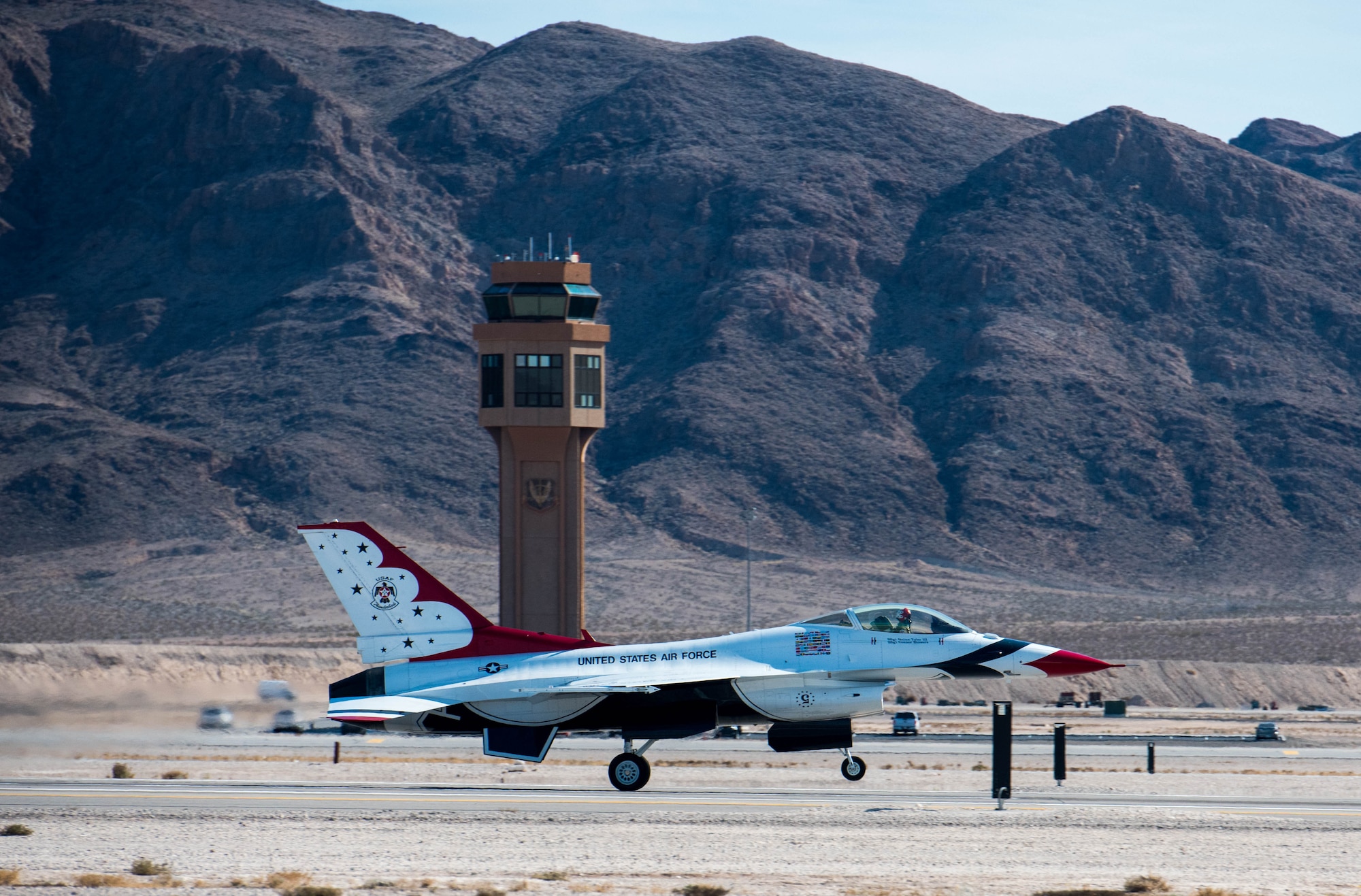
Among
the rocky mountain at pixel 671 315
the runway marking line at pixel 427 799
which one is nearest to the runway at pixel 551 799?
the runway marking line at pixel 427 799

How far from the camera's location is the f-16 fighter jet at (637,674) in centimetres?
3166

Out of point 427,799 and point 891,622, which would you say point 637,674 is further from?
point 891,622

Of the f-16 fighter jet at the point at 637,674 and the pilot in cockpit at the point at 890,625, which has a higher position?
the pilot in cockpit at the point at 890,625

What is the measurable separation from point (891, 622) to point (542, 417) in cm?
2976

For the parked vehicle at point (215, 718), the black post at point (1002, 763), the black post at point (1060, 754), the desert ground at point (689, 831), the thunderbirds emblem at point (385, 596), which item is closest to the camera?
the desert ground at point (689, 831)

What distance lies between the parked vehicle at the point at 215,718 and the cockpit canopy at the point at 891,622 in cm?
1303

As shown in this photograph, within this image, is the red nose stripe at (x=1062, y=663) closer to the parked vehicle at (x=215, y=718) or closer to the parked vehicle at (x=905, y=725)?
the parked vehicle at (x=215, y=718)

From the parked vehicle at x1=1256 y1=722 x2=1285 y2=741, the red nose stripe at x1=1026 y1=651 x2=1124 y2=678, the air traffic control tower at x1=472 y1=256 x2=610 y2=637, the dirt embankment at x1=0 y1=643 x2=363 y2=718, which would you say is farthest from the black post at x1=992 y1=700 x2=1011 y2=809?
the air traffic control tower at x1=472 y1=256 x2=610 y2=637

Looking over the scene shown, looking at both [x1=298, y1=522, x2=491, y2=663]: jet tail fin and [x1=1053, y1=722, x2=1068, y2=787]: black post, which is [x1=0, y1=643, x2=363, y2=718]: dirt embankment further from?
[x1=1053, y1=722, x2=1068, y2=787]: black post

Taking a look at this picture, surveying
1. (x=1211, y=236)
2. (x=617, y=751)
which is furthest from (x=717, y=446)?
(x=617, y=751)

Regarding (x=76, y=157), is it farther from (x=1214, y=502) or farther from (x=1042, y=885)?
(x=1042, y=885)

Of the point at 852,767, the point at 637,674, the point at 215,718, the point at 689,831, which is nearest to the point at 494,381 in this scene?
the point at 215,718

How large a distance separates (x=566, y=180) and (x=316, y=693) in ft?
410

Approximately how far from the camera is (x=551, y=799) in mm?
32562
